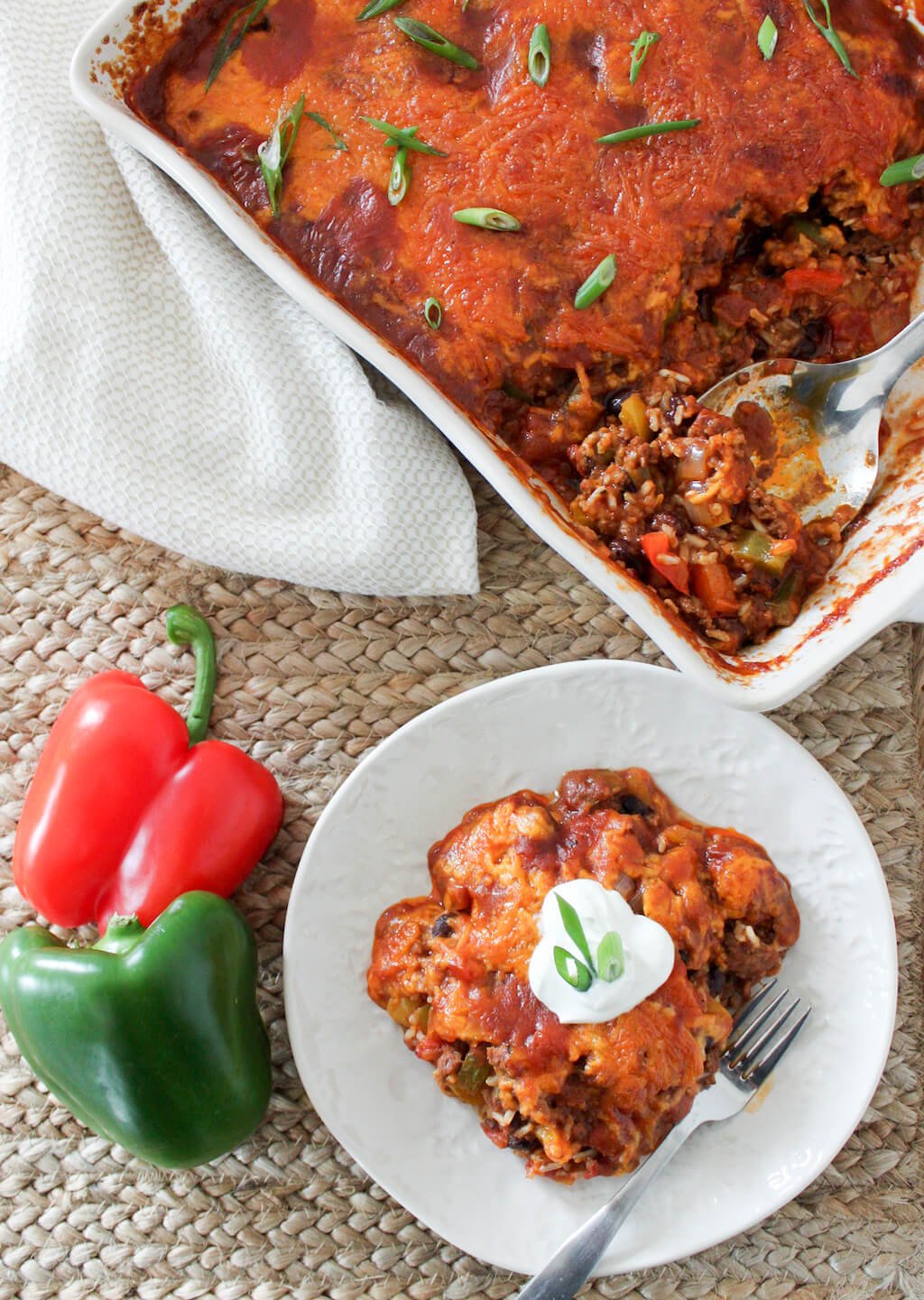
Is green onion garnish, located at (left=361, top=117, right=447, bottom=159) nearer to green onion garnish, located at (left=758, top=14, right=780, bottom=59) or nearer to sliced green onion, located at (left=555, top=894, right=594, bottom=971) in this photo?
green onion garnish, located at (left=758, top=14, right=780, bottom=59)

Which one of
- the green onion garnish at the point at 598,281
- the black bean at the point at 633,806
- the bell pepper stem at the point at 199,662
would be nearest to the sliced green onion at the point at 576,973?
the black bean at the point at 633,806

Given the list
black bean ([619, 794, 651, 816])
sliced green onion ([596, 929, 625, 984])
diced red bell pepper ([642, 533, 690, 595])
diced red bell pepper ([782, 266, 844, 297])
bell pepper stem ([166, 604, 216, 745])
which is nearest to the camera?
sliced green onion ([596, 929, 625, 984])

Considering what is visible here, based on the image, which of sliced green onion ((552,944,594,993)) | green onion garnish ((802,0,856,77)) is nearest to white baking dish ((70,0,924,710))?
sliced green onion ((552,944,594,993))

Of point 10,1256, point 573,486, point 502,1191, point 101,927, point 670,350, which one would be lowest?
point 10,1256

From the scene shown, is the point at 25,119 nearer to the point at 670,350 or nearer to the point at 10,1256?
the point at 670,350

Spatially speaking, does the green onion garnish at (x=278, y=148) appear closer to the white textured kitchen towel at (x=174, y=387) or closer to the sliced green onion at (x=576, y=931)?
the white textured kitchen towel at (x=174, y=387)

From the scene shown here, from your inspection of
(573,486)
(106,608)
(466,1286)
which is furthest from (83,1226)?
(573,486)

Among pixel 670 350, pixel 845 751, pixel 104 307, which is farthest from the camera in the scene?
pixel 845 751
